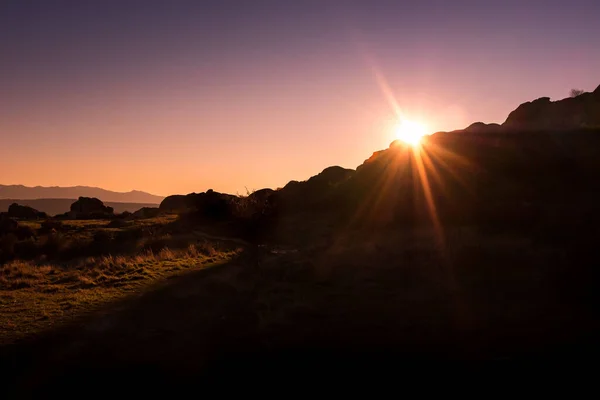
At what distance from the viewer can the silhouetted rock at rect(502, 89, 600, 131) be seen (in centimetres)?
4791

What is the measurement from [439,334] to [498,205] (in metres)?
20.1

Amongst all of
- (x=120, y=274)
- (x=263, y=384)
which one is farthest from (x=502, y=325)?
(x=120, y=274)

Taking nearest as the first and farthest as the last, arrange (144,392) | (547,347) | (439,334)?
(144,392), (547,347), (439,334)

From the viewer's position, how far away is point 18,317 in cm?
1408

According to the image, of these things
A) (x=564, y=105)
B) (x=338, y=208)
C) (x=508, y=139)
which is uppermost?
(x=564, y=105)

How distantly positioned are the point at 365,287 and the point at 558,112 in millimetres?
44757

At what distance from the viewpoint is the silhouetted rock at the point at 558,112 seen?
4791cm

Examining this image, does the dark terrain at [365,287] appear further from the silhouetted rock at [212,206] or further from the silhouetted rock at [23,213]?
the silhouetted rock at [23,213]

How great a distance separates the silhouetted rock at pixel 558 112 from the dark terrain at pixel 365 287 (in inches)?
408

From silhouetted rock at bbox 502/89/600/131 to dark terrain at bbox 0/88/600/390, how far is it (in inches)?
408

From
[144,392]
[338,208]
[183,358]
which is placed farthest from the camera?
[338,208]

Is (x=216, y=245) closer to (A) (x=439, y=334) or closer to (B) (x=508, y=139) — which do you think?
(A) (x=439, y=334)

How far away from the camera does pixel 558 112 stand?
164 ft

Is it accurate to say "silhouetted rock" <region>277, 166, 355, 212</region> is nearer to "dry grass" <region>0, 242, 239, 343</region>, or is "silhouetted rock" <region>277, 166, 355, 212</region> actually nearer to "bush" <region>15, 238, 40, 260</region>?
"dry grass" <region>0, 242, 239, 343</region>
